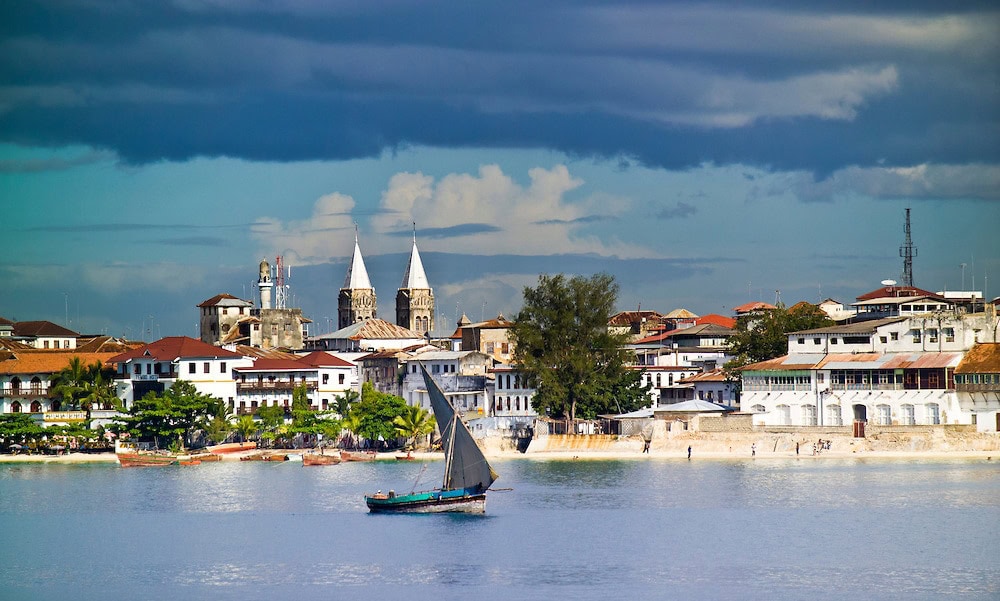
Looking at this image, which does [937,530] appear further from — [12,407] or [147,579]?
[12,407]

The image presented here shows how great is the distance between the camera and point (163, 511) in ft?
234

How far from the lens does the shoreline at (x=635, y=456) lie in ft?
291

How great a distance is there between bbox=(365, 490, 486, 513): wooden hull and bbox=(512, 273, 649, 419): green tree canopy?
30.8 metres

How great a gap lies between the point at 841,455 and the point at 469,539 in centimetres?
3512

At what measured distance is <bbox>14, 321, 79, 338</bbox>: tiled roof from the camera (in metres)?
143

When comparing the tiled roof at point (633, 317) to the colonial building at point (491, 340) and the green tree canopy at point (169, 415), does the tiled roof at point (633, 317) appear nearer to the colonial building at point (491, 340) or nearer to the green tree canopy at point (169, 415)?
the colonial building at point (491, 340)

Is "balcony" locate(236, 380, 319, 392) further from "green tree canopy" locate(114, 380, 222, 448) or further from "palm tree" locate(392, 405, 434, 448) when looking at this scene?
"palm tree" locate(392, 405, 434, 448)

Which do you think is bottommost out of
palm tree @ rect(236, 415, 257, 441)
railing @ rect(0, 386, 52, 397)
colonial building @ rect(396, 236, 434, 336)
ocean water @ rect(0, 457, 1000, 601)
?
ocean water @ rect(0, 457, 1000, 601)

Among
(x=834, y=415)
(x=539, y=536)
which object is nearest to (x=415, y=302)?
(x=834, y=415)

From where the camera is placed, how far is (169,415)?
9869cm

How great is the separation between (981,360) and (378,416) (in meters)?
34.8

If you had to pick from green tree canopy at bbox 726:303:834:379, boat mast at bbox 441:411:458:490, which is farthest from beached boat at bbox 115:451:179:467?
green tree canopy at bbox 726:303:834:379

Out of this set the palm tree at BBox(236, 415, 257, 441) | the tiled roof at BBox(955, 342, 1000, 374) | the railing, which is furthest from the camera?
the railing

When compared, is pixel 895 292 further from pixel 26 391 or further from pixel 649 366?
pixel 26 391
